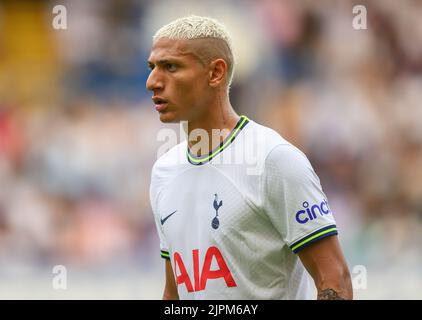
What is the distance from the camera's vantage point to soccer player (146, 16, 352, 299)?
374 centimetres

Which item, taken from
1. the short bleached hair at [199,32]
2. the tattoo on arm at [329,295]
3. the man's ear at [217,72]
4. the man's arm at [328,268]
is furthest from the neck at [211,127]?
the tattoo on arm at [329,295]

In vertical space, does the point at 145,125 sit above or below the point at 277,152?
above

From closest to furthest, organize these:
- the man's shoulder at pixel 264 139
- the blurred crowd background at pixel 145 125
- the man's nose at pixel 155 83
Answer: the man's shoulder at pixel 264 139 < the man's nose at pixel 155 83 < the blurred crowd background at pixel 145 125

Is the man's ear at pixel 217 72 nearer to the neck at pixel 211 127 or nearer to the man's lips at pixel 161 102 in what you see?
the neck at pixel 211 127

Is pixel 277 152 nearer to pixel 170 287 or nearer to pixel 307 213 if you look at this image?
pixel 307 213

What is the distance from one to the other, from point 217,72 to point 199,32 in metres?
0.22

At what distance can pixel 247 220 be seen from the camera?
12.7ft

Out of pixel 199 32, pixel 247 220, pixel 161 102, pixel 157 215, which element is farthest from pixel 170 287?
pixel 199 32

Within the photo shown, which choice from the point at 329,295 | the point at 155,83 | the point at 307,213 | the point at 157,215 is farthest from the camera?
the point at 157,215

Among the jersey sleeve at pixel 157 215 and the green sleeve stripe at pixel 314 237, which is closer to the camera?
the green sleeve stripe at pixel 314 237

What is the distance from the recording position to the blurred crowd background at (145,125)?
29.1 ft

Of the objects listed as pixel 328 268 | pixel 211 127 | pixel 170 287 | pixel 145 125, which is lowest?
pixel 170 287

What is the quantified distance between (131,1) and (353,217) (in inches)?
144
